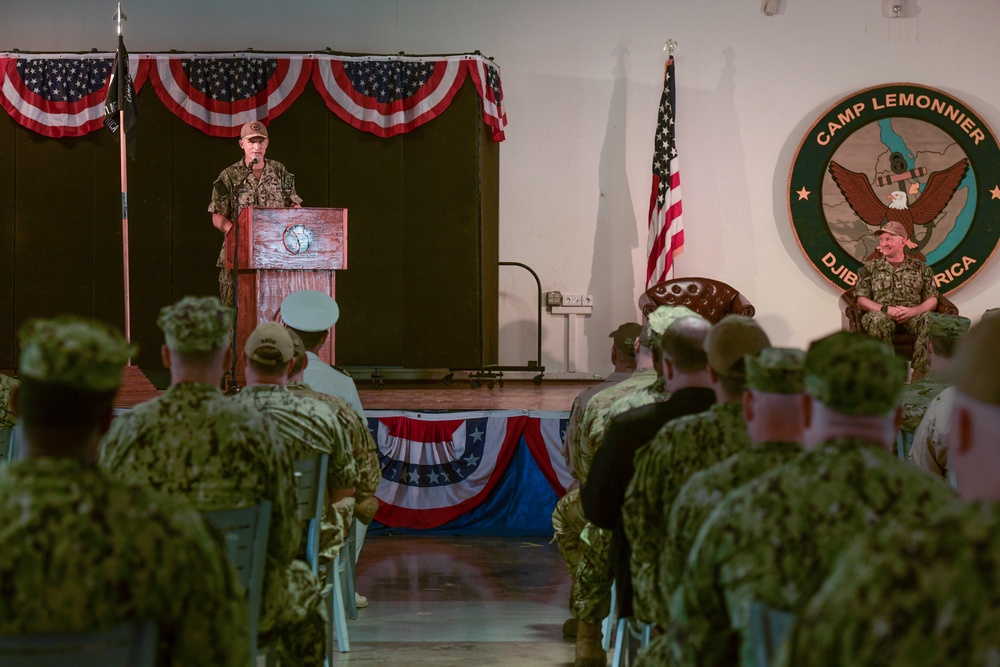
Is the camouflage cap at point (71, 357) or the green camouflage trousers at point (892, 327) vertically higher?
the camouflage cap at point (71, 357)

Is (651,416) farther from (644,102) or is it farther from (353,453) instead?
(644,102)

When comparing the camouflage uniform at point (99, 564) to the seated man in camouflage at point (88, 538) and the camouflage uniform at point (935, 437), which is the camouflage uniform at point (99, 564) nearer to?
the seated man in camouflage at point (88, 538)

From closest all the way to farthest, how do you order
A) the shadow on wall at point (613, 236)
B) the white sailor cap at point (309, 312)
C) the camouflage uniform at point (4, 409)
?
the camouflage uniform at point (4, 409) < the white sailor cap at point (309, 312) < the shadow on wall at point (613, 236)

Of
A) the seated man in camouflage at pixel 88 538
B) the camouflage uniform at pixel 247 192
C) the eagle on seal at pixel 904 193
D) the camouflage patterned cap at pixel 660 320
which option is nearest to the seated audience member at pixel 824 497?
the seated man in camouflage at pixel 88 538

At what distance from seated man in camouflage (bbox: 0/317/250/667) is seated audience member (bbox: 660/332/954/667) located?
694 mm

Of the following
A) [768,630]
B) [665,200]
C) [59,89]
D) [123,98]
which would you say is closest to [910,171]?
[665,200]

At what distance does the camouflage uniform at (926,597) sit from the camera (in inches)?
37.9

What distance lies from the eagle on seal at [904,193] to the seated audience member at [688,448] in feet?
26.9

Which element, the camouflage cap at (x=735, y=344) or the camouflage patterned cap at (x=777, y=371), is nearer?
the camouflage patterned cap at (x=777, y=371)

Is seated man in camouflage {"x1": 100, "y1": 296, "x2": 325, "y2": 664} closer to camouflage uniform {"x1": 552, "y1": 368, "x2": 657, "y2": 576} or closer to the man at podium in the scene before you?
camouflage uniform {"x1": 552, "y1": 368, "x2": 657, "y2": 576}

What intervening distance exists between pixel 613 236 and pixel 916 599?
922 centimetres

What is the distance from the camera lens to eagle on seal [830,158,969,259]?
1009cm

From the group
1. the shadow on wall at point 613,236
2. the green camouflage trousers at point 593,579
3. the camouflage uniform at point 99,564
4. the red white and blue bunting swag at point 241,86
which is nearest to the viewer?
the camouflage uniform at point 99,564

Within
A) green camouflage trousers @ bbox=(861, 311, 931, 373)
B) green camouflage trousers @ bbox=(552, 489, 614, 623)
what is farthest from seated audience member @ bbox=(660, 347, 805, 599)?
green camouflage trousers @ bbox=(861, 311, 931, 373)
